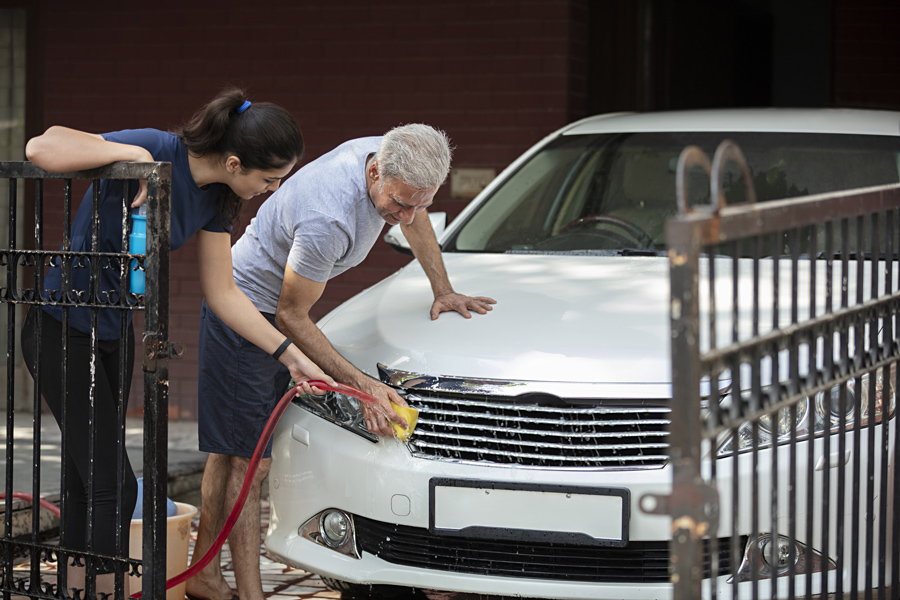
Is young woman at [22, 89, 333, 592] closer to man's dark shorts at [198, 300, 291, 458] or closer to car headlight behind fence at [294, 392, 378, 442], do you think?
man's dark shorts at [198, 300, 291, 458]

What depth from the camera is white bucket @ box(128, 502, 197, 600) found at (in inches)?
146

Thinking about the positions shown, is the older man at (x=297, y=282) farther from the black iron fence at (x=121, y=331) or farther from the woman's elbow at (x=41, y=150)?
the woman's elbow at (x=41, y=150)

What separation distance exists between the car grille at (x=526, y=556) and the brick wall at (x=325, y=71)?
160 inches

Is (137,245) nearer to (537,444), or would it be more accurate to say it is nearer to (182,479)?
(537,444)

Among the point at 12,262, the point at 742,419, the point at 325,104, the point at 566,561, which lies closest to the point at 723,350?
the point at 742,419

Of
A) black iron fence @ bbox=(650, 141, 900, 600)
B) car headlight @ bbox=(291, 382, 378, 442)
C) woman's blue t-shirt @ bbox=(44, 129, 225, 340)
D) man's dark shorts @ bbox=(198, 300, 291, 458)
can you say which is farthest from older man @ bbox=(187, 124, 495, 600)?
black iron fence @ bbox=(650, 141, 900, 600)

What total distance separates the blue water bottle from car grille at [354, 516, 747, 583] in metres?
1.02

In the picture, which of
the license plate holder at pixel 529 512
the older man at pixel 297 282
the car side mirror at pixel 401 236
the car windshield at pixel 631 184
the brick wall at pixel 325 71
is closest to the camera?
the license plate holder at pixel 529 512

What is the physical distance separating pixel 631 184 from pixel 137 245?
2232 mm

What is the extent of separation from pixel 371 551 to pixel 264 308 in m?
0.97

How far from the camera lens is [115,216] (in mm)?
3232

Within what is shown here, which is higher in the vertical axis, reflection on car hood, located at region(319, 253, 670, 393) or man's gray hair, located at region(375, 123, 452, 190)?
man's gray hair, located at region(375, 123, 452, 190)

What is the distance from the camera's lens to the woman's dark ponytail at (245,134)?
3205mm

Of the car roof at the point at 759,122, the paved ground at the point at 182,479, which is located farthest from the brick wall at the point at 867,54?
the paved ground at the point at 182,479
